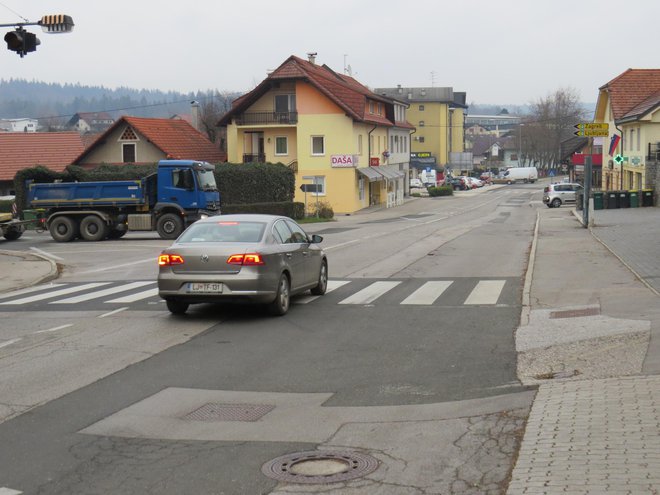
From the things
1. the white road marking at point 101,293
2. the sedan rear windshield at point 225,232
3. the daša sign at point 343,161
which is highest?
the daša sign at point 343,161

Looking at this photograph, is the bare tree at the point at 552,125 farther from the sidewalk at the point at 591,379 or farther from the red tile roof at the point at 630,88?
the sidewalk at the point at 591,379

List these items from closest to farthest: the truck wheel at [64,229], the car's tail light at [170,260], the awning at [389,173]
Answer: the car's tail light at [170,260] < the truck wheel at [64,229] < the awning at [389,173]

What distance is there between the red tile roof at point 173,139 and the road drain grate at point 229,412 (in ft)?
161

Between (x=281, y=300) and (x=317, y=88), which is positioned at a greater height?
(x=317, y=88)

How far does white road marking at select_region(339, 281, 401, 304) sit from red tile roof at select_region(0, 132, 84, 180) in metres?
43.6

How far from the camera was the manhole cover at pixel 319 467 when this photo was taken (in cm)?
617

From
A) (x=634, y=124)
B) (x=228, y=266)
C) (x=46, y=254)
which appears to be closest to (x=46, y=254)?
(x=46, y=254)

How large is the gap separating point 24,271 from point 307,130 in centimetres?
3969

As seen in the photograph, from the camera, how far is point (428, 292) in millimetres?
16562

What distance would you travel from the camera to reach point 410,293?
646 inches

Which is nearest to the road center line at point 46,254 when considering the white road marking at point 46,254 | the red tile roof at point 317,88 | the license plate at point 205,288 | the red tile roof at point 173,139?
the white road marking at point 46,254

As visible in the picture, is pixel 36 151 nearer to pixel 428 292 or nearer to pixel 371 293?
pixel 371 293

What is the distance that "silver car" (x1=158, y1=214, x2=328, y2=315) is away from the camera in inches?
502

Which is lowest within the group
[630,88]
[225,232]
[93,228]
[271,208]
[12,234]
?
[12,234]
